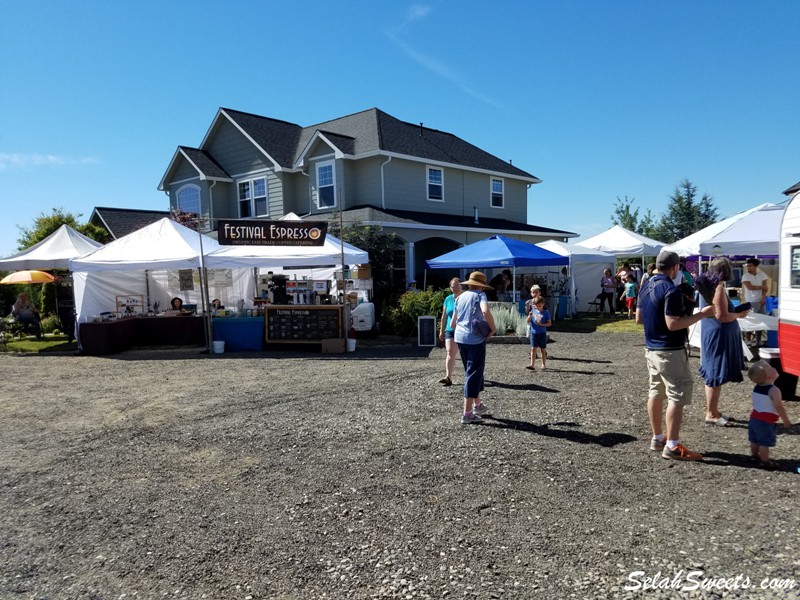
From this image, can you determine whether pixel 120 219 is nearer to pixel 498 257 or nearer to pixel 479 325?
pixel 498 257

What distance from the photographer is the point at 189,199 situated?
940 inches

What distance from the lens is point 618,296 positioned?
20734mm

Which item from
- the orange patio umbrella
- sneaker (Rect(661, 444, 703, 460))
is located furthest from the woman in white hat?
the orange patio umbrella

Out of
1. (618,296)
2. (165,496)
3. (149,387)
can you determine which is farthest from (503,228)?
(165,496)

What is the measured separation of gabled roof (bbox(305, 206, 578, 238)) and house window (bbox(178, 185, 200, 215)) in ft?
19.8

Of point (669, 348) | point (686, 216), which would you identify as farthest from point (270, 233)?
point (686, 216)

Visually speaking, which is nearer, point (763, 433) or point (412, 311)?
point (763, 433)

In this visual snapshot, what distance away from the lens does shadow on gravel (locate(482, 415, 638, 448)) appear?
216 inches

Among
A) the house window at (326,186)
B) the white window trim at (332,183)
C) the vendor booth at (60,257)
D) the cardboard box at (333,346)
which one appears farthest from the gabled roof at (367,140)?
the cardboard box at (333,346)

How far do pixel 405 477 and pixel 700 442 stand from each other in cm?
286

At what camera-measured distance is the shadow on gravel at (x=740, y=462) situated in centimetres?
462

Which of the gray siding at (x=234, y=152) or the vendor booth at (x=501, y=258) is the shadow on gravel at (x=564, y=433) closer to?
the vendor booth at (x=501, y=258)

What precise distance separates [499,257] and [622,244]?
24.8 feet

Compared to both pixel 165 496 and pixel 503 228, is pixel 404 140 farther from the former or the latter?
pixel 165 496
